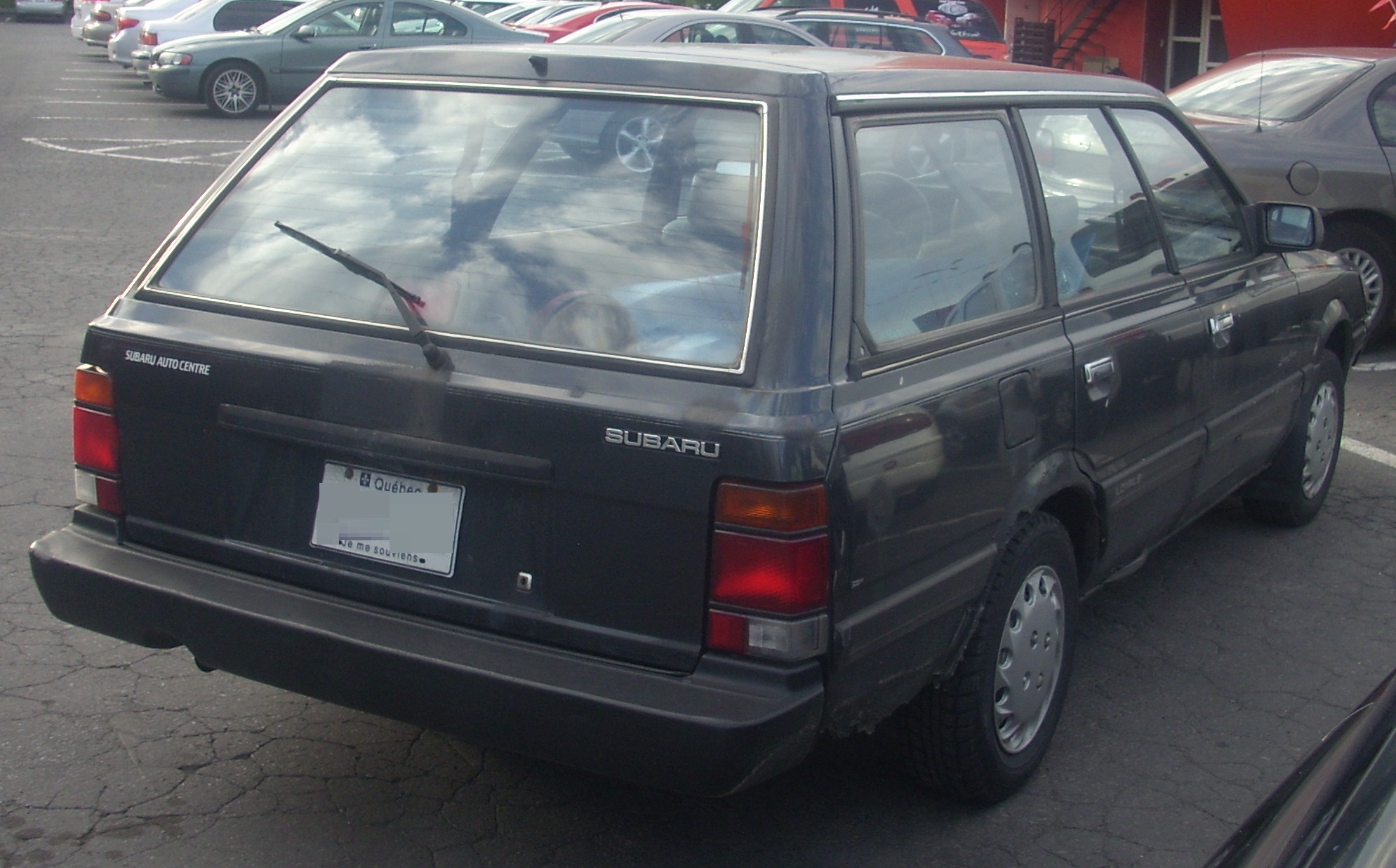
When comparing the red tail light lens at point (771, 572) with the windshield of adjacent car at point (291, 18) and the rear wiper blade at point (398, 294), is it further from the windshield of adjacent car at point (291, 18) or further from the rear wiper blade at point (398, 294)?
the windshield of adjacent car at point (291, 18)

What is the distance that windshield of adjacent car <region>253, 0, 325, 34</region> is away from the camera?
58.9 feet

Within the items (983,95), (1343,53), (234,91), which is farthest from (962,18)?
(983,95)

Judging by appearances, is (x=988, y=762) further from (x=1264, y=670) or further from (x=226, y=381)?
(x=226, y=381)

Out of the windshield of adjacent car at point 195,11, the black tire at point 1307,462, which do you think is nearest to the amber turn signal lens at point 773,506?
the black tire at point 1307,462

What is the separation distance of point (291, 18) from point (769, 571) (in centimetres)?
1739

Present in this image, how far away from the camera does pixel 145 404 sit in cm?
309

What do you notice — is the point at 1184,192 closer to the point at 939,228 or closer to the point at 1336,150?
the point at 939,228

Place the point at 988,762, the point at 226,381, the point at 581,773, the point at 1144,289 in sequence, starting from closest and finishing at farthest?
the point at 226,381 → the point at 988,762 → the point at 581,773 → the point at 1144,289

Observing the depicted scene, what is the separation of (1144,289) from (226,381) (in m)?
2.40

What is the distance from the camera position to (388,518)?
286 cm

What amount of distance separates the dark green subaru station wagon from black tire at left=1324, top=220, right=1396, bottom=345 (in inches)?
189

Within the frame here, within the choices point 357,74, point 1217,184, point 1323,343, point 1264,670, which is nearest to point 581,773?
point 357,74

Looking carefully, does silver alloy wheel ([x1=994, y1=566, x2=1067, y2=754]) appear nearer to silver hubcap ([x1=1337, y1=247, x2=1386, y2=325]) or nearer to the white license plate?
the white license plate

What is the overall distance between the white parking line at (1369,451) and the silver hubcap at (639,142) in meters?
4.46
